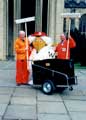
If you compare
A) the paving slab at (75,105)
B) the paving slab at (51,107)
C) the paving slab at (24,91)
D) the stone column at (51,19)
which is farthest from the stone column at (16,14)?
the paving slab at (51,107)

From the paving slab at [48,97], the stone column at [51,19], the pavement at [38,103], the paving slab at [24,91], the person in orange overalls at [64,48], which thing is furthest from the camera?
the stone column at [51,19]

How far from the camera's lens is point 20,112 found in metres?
8.80

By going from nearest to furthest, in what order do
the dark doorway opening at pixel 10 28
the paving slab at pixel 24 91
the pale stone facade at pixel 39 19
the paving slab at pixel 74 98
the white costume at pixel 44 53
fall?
the paving slab at pixel 74 98, the paving slab at pixel 24 91, the white costume at pixel 44 53, the pale stone facade at pixel 39 19, the dark doorway opening at pixel 10 28

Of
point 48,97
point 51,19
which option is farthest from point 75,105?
point 51,19

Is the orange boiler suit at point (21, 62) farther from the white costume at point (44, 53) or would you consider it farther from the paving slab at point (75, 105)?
the paving slab at point (75, 105)

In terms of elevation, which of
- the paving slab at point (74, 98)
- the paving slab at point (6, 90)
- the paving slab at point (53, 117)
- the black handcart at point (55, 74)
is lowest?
the paving slab at point (74, 98)

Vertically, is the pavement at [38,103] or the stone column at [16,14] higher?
the stone column at [16,14]

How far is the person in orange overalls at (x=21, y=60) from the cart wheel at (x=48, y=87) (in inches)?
53.2

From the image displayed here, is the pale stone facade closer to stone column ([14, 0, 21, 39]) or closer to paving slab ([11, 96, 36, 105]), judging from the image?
stone column ([14, 0, 21, 39])

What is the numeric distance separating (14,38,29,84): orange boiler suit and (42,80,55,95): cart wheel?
4.42 ft

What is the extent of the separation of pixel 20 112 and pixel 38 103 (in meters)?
1.04

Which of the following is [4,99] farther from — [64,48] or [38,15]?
[38,15]

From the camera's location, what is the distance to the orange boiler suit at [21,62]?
1209 cm

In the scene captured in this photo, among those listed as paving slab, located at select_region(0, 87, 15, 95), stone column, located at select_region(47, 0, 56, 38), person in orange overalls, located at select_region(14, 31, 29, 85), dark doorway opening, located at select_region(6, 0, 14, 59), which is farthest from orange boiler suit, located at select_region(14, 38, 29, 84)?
dark doorway opening, located at select_region(6, 0, 14, 59)
